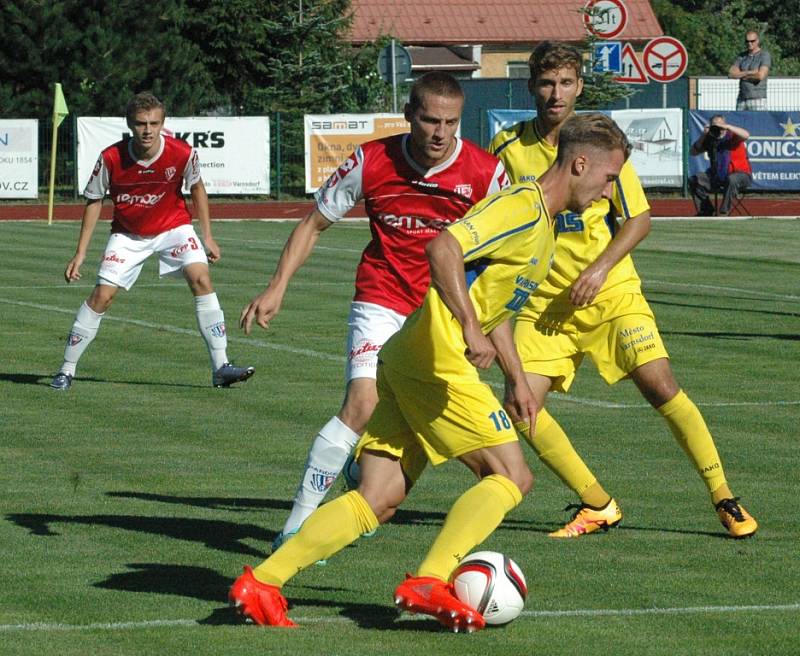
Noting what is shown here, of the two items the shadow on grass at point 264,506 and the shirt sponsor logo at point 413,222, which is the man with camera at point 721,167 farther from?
the shirt sponsor logo at point 413,222

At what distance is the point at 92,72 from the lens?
45.4 m

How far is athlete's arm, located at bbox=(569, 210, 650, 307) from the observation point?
7.96 m

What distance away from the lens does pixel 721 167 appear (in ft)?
113

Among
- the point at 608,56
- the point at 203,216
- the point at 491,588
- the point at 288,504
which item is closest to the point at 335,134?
the point at 608,56

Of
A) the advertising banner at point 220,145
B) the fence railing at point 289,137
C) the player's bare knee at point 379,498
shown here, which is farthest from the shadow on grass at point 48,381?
the fence railing at point 289,137

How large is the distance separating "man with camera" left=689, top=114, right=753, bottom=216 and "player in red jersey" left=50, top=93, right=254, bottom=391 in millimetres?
21165

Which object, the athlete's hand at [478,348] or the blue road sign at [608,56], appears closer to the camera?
the athlete's hand at [478,348]

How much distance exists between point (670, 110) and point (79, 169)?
13.1 meters

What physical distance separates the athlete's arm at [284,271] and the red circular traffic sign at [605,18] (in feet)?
123

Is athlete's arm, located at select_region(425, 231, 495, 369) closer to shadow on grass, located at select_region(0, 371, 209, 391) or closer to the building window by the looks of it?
shadow on grass, located at select_region(0, 371, 209, 391)

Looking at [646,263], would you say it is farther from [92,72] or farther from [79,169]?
[92,72]

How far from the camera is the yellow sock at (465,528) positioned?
19.9 feet

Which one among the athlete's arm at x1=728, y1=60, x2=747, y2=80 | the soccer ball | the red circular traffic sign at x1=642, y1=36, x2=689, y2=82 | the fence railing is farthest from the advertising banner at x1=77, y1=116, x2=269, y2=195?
the soccer ball

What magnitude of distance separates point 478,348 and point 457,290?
0.68 ft
